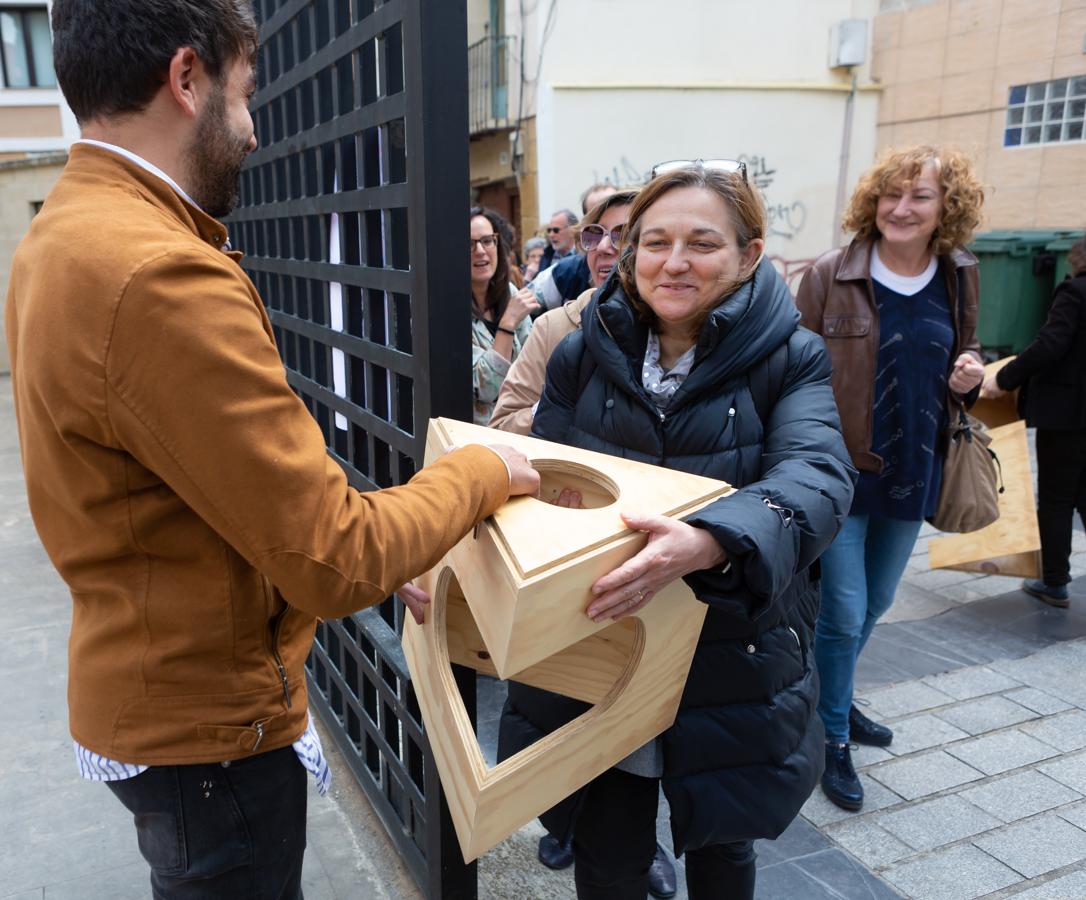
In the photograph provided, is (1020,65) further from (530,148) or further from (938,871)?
(938,871)

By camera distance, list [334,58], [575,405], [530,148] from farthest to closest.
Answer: [530,148], [334,58], [575,405]

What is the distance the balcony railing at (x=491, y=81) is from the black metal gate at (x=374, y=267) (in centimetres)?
947

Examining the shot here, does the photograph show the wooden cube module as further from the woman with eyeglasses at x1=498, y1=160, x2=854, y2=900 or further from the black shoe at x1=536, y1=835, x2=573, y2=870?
the black shoe at x1=536, y1=835, x2=573, y2=870

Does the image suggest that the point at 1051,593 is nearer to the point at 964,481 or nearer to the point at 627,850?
the point at 964,481

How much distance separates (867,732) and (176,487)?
9.50ft

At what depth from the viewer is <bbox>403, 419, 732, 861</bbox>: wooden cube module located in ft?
4.17

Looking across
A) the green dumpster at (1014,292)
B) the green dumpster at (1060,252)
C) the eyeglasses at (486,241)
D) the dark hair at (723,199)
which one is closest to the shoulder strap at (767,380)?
the dark hair at (723,199)

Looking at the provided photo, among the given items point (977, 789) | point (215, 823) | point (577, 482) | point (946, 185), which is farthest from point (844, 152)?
point (215, 823)

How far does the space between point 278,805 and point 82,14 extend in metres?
1.28

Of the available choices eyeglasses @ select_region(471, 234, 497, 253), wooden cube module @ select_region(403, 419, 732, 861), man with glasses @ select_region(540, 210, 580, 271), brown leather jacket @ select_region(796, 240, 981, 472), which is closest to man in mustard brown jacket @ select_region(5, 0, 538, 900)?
A: wooden cube module @ select_region(403, 419, 732, 861)

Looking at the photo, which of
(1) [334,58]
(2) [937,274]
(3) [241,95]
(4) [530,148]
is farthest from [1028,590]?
(4) [530,148]

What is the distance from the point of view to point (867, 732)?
10.6ft

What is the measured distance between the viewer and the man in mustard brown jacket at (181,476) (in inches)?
43.2

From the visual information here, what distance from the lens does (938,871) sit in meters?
2.56
